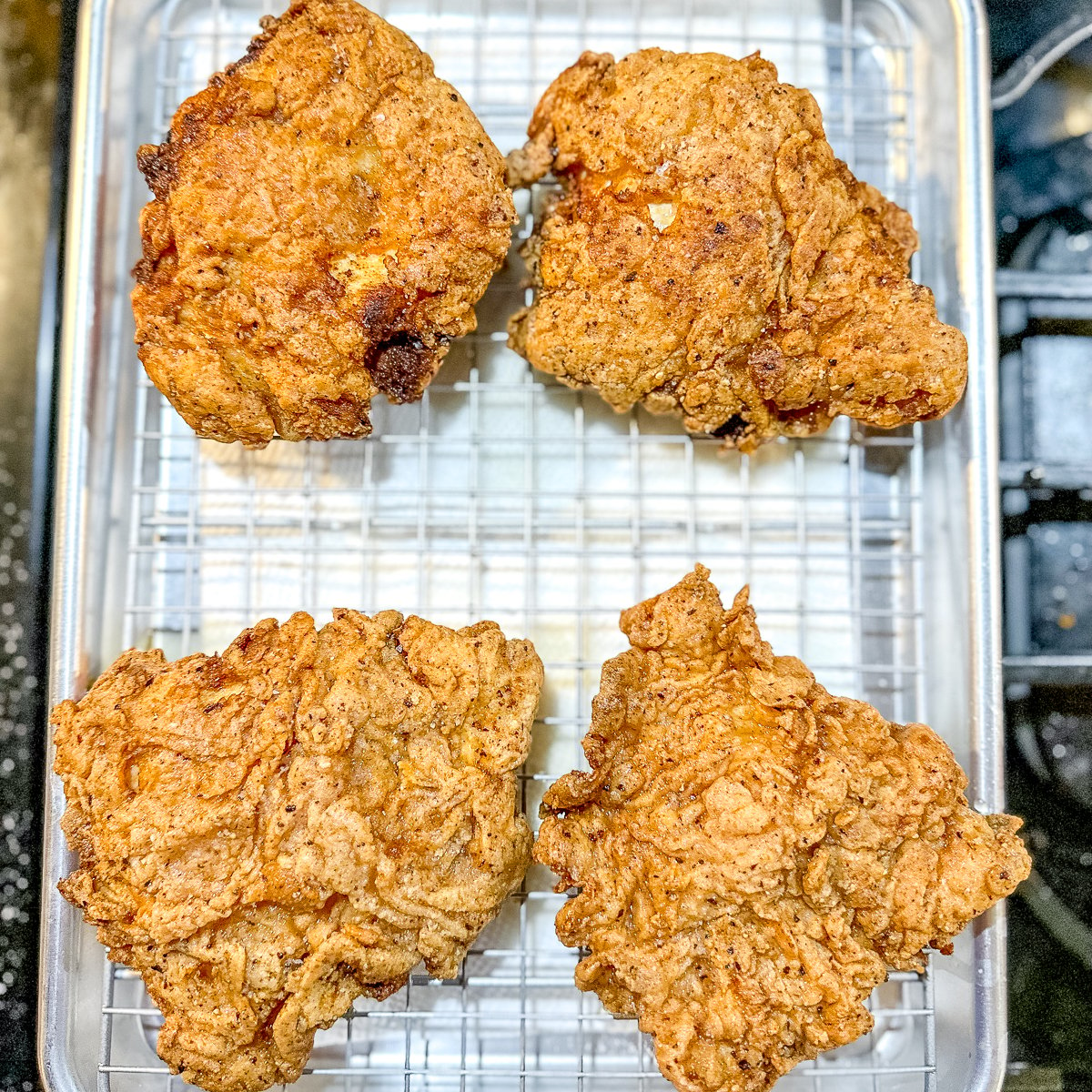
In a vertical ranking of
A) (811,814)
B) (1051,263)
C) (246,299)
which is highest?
(1051,263)

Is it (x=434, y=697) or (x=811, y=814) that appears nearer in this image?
Result: (x=811, y=814)

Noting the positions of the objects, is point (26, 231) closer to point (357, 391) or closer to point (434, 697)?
point (357, 391)

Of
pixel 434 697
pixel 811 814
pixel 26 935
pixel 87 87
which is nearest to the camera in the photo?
pixel 811 814

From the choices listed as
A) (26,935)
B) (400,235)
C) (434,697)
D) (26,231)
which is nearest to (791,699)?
(434,697)

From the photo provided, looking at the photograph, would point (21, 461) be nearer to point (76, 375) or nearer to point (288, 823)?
point (76, 375)

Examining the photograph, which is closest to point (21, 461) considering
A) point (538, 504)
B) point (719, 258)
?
point (538, 504)
